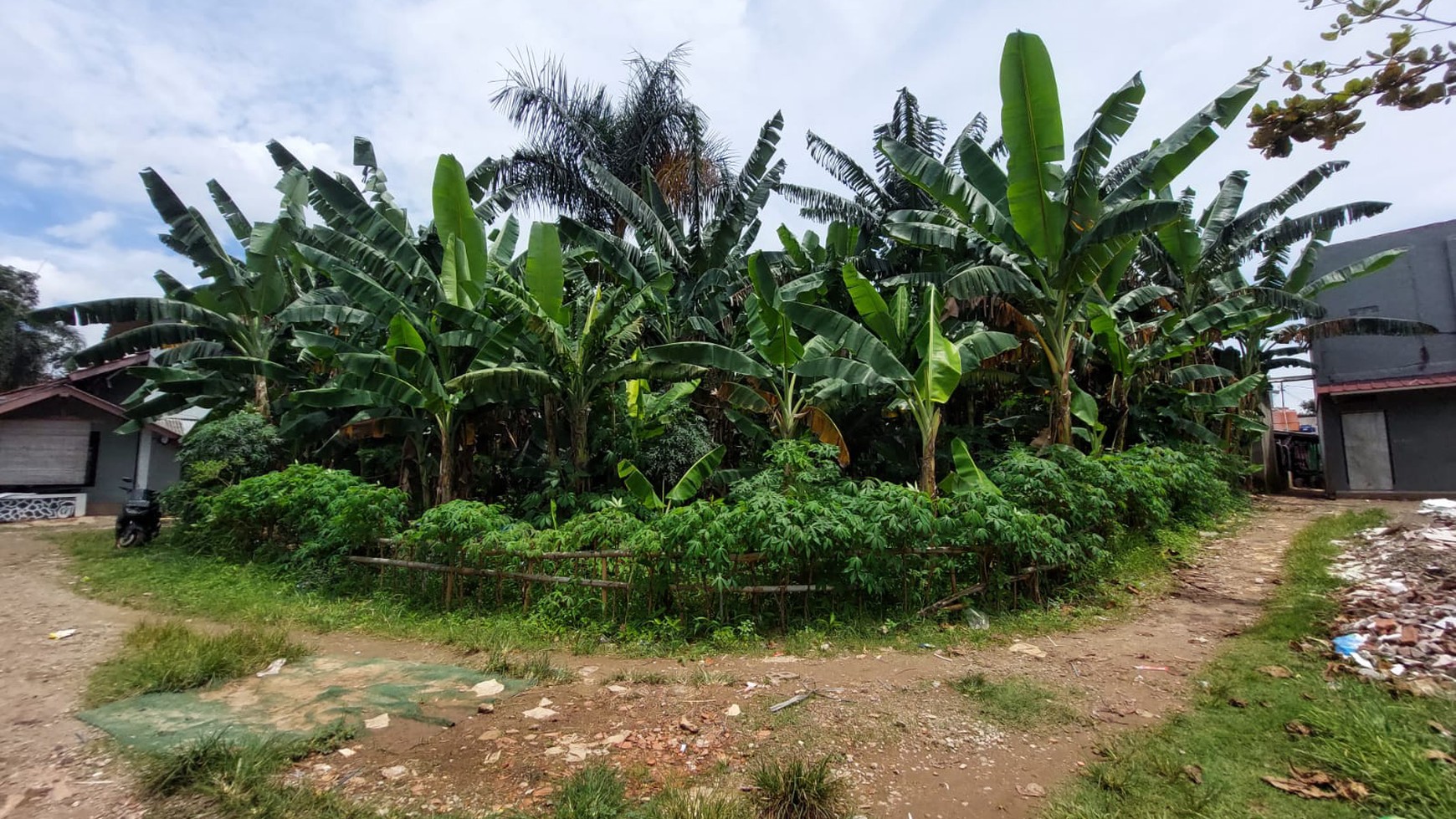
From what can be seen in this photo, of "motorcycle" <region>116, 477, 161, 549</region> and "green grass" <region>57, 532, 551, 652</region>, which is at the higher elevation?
"motorcycle" <region>116, 477, 161, 549</region>

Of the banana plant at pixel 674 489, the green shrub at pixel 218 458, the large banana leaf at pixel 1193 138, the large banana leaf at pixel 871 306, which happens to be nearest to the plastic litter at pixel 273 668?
the banana plant at pixel 674 489

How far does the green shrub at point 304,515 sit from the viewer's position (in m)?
7.38

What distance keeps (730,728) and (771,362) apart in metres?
5.55

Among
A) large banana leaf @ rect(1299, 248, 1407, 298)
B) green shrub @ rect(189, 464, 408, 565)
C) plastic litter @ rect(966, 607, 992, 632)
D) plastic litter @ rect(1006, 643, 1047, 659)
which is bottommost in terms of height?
plastic litter @ rect(1006, 643, 1047, 659)

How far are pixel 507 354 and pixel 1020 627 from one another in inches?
265

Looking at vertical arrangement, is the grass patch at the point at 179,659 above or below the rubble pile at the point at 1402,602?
below

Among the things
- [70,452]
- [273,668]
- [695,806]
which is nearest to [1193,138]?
[695,806]

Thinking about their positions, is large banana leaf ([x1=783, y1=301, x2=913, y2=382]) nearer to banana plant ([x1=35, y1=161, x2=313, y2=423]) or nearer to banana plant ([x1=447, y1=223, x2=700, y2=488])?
banana plant ([x1=447, y1=223, x2=700, y2=488])

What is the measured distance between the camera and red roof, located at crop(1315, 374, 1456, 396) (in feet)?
39.4

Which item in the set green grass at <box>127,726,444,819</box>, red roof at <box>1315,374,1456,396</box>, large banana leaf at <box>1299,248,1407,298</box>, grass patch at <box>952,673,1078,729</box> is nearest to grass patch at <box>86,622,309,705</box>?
green grass at <box>127,726,444,819</box>

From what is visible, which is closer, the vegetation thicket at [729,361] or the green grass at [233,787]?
the green grass at [233,787]

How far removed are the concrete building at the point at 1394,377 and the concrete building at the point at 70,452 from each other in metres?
23.1

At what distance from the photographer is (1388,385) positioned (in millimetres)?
12570

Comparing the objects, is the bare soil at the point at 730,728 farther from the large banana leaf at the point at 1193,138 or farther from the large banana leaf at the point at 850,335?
the large banana leaf at the point at 1193,138
